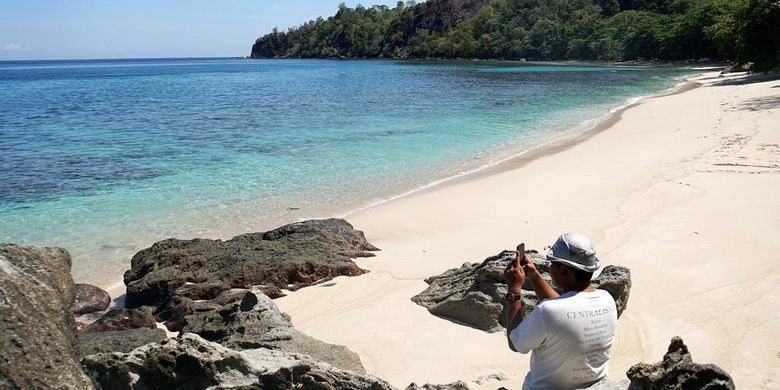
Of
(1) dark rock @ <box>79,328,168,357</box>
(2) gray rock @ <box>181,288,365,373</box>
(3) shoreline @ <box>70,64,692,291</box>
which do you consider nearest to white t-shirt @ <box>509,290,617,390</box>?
(2) gray rock @ <box>181,288,365,373</box>

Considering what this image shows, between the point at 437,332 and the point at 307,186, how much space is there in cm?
835

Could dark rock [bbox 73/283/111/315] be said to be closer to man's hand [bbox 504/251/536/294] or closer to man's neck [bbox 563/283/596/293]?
man's hand [bbox 504/251/536/294]

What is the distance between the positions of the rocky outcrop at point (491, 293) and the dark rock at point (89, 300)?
376cm

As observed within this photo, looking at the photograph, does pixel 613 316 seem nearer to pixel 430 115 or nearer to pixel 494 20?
pixel 430 115

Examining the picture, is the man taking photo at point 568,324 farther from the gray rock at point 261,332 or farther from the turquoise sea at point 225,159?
the turquoise sea at point 225,159

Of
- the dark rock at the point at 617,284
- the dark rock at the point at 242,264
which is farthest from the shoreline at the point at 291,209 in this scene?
the dark rock at the point at 617,284

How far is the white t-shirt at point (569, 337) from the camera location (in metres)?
3.23

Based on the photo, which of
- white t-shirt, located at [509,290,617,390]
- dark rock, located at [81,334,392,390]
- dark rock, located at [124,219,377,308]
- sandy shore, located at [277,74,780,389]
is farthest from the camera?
dark rock, located at [124,219,377,308]

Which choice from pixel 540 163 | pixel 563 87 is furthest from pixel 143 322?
pixel 563 87

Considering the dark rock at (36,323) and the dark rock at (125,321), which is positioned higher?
the dark rock at (36,323)

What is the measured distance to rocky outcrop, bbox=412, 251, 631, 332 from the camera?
573 cm

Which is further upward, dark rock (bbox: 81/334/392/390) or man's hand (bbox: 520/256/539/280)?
man's hand (bbox: 520/256/539/280)

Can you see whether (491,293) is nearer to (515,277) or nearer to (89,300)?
(515,277)

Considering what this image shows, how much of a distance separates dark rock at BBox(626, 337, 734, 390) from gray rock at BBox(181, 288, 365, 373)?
2.38 metres
